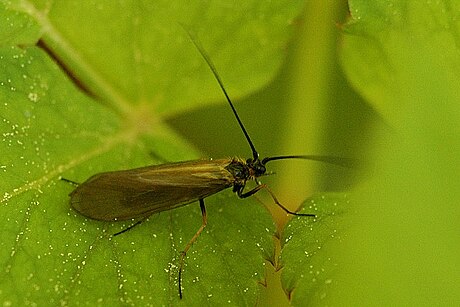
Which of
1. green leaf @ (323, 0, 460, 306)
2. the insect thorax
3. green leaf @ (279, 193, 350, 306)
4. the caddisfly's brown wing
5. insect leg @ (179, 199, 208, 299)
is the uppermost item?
Result: the insect thorax

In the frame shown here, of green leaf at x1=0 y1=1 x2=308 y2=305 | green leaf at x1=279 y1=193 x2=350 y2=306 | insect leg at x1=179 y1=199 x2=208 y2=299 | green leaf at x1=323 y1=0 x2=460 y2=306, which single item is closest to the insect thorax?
green leaf at x1=0 y1=1 x2=308 y2=305

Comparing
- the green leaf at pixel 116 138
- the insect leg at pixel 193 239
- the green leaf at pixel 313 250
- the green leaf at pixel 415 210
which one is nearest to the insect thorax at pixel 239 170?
the green leaf at pixel 116 138

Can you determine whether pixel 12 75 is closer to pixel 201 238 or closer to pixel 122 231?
pixel 122 231

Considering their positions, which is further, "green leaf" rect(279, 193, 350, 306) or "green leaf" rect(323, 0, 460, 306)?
"green leaf" rect(279, 193, 350, 306)

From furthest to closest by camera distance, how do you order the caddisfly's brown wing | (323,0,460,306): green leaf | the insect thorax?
1. the insect thorax
2. the caddisfly's brown wing
3. (323,0,460,306): green leaf

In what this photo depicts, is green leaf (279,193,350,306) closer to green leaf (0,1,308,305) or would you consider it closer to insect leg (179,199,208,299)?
green leaf (0,1,308,305)

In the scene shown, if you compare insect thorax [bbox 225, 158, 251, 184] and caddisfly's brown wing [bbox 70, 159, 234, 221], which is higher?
insect thorax [bbox 225, 158, 251, 184]

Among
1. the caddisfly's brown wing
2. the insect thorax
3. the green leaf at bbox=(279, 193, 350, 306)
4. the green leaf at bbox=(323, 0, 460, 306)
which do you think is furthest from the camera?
the insect thorax
